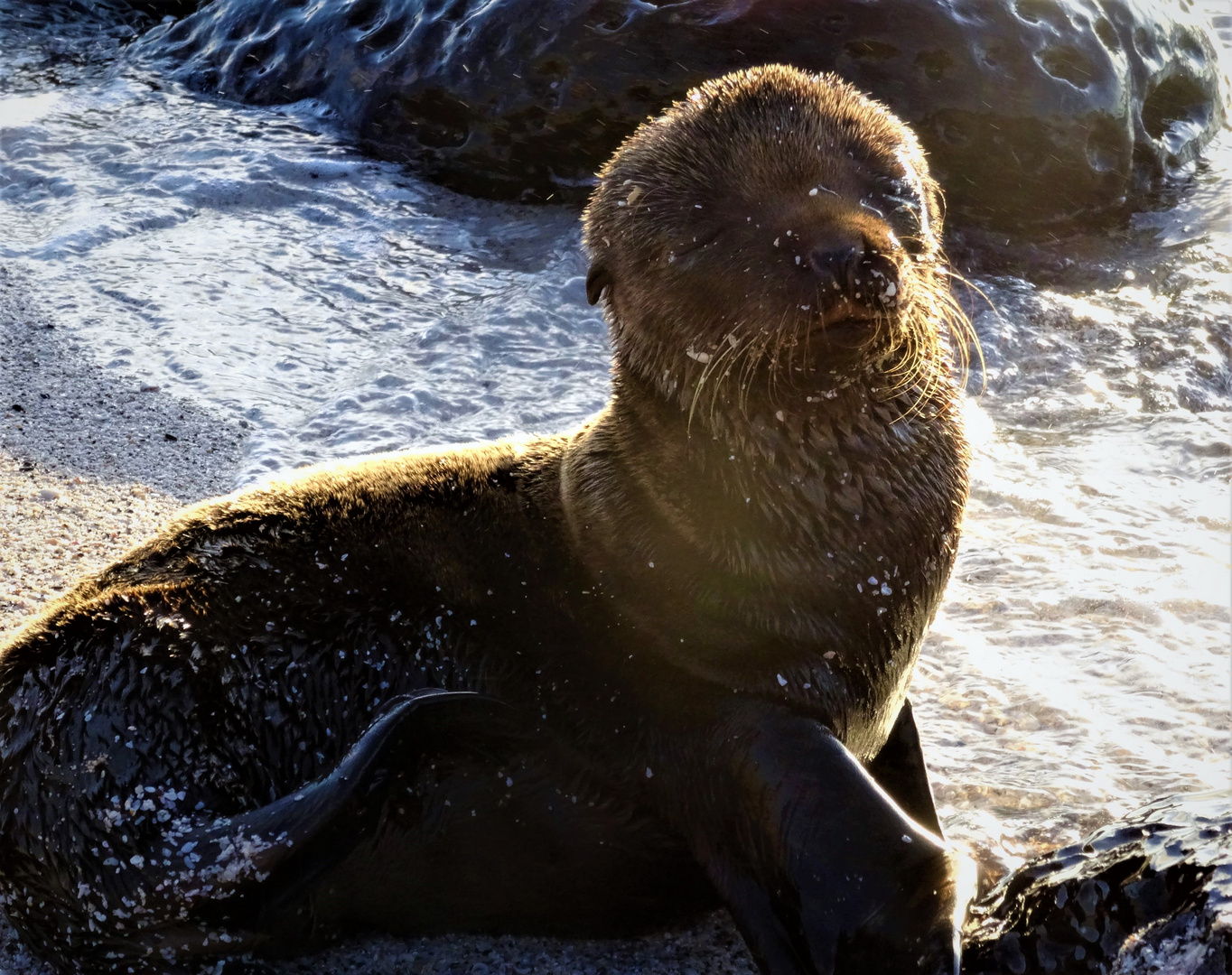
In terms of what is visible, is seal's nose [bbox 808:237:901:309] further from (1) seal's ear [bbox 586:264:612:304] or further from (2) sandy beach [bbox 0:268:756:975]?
(2) sandy beach [bbox 0:268:756:975]

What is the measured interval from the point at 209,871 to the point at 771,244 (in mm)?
1773

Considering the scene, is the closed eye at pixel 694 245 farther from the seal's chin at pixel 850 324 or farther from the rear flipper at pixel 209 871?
the rear flipper at pixel 209 871

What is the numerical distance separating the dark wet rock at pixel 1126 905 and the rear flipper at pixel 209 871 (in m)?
1.28

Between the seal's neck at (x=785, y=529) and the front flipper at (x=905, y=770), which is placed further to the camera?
the front flipper at (x=905, y=770)

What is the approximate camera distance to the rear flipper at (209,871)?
2822 mm

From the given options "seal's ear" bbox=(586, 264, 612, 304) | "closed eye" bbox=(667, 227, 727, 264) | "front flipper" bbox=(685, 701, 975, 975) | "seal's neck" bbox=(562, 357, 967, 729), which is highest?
"closed eye" bbox=(667, 227, 727, 264)

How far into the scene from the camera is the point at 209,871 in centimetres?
282

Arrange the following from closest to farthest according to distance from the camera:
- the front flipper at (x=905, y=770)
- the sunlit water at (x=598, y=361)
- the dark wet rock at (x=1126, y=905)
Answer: the dark wet rock at (x=1126, y=905) → the front flipper at (x=905, y=770) → the sunlit water at (x=598, y=361)

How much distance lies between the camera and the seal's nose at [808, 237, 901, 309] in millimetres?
2670

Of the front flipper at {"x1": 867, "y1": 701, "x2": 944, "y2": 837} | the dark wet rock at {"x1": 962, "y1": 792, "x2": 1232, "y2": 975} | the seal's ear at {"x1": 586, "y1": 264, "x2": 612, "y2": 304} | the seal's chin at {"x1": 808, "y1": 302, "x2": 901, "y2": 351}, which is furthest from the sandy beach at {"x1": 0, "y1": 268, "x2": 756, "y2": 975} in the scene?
the seal's ear at {"x1": 586, "y1": 264, "x2": 612, "y2": 304}

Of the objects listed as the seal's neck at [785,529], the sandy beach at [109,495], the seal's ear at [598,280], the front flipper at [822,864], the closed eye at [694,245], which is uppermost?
the closed eye at [694,245]

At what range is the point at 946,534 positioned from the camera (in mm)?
3031

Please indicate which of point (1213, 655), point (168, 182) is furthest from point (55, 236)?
point (1213, 655)

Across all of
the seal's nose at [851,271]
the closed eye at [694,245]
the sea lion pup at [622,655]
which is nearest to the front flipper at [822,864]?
the sea lion pup at [622,655]
